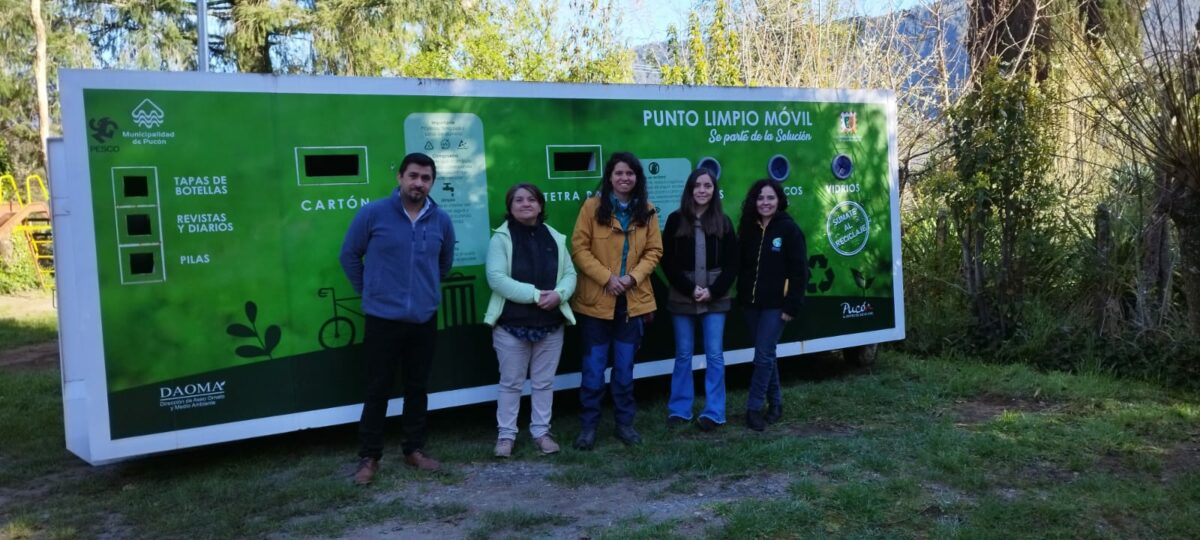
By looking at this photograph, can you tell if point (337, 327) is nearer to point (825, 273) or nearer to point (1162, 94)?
point (825, 273)

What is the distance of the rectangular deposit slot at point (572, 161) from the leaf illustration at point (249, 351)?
7.10 feet

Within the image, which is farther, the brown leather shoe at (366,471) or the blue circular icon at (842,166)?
the blue circular icon at (842,166)

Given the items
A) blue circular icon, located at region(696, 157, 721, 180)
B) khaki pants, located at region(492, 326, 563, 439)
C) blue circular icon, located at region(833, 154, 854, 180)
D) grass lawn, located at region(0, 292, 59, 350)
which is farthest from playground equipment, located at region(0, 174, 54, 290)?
blue circular icon, located at region(833, 154, 854, 180)

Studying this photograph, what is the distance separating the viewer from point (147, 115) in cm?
522

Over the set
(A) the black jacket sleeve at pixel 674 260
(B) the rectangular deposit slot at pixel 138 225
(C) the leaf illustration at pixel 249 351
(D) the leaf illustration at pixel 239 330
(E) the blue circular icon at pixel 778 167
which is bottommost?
(C) the leaf illustration at pixel 249 351

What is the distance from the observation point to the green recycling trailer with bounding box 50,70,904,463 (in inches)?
204

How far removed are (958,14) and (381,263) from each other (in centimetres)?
990

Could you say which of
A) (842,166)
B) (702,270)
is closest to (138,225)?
(702,270)

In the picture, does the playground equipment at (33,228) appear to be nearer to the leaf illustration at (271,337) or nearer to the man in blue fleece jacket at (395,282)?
the leaf illustration at (271,337)

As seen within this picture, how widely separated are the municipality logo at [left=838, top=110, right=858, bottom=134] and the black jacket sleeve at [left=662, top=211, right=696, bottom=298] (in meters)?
2.32

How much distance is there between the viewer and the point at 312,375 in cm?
579

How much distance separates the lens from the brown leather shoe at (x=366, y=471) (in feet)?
17.4

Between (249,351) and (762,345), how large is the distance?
315 centimetres

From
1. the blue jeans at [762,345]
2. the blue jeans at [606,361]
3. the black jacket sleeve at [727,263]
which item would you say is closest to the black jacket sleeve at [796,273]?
the blue jeans at [762,345]
